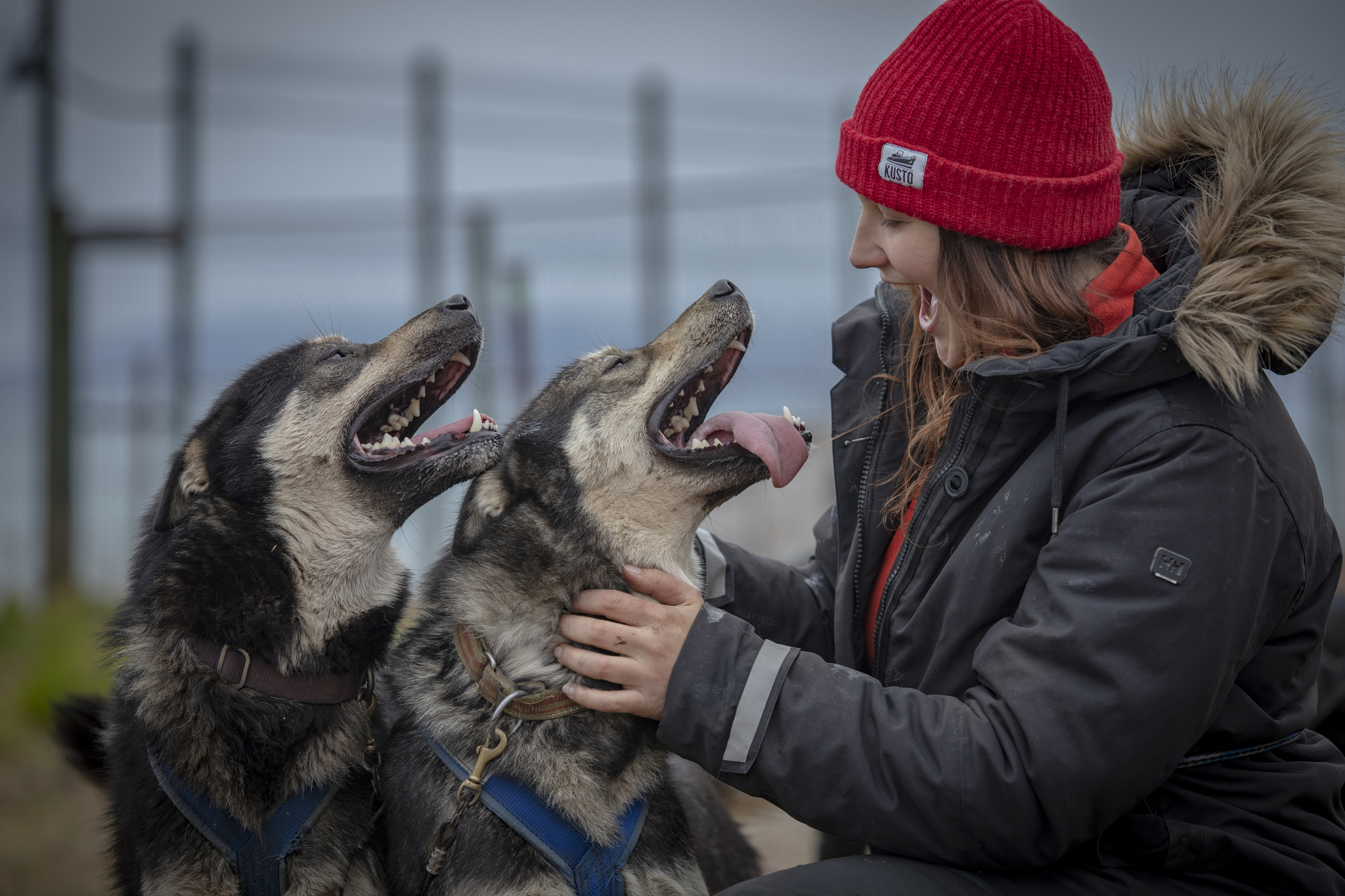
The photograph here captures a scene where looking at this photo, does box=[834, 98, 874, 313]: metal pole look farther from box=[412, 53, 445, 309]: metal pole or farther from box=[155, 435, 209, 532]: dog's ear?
box=[155, 435, 209, 532]: dog's ear

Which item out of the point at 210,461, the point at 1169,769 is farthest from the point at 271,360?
the point at 1169,769

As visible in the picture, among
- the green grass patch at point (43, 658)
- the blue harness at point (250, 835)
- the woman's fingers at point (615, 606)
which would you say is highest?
the woman's fingers at point (615, 606)

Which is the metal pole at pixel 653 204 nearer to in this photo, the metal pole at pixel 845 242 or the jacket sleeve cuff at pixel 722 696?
the metal pole at pixel 845 242

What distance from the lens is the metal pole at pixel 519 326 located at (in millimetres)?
7484

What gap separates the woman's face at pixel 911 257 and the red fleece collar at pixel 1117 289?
30 cm

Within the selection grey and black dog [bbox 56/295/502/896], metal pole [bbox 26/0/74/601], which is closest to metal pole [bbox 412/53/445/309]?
metal pole [bbox 26/0/74/601]

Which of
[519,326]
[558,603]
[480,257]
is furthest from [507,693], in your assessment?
[480,257]

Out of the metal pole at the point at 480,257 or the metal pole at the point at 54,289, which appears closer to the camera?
the metal pole at the point at 54,289

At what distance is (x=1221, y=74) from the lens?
242cm

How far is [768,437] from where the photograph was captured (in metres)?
2.59

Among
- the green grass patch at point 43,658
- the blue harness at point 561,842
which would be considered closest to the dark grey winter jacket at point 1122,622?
the blue harness at point 561,842

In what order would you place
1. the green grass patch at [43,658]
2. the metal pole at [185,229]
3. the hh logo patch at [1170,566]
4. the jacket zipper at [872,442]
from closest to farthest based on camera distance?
1. the hh logo patch at [1170,566]
2. the jacket zipper at [872,442]
3. the green grass patch at [43,658]
4. the metal pole at [185,229]

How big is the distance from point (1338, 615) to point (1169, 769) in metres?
3.07

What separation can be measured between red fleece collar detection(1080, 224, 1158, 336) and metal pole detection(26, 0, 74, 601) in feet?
26.2
